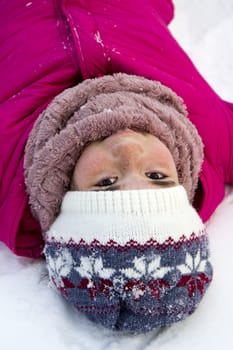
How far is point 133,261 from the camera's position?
2.90 ft

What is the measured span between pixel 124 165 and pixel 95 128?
88 mm

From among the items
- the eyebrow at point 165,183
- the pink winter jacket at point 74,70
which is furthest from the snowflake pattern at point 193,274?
the pink winter jacket at point 74,70

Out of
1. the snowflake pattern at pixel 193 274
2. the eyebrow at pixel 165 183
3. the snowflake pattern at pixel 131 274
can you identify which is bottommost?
the snowflake pattern at pixel 193 274

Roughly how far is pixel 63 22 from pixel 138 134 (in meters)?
0.38

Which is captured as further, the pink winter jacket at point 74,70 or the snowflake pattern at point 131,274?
the pink winter jacket at point 74,70

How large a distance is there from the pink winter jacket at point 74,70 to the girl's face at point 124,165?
0.16m

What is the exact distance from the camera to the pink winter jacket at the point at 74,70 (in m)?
1.14

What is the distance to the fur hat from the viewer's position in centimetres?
103

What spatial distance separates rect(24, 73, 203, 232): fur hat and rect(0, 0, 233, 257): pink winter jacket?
56 mm

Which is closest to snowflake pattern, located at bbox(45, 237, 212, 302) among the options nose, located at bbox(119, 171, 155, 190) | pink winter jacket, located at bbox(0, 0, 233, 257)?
nose, located at bbox(119, 171, 155, 190)

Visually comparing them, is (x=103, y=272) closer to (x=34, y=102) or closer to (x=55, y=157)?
(x=55, y=157)

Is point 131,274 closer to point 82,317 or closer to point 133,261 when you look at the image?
point 133,261

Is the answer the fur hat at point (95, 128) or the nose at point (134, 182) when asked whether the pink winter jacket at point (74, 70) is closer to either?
the fur hat at point (95, 128)

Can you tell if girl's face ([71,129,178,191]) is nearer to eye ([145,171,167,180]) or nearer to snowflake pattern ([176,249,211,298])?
eye ([145,171,167,180])
